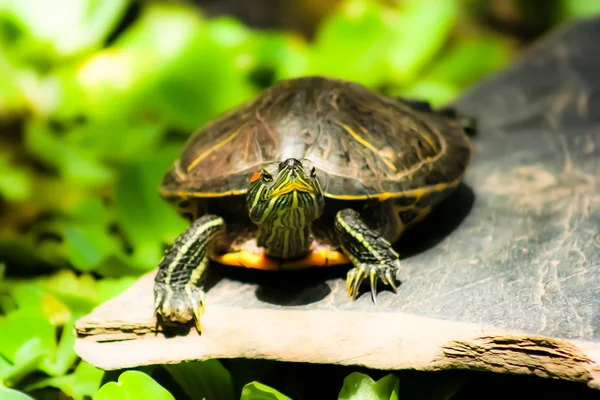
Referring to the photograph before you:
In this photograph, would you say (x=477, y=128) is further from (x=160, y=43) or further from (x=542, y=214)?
(x=160, y=43)

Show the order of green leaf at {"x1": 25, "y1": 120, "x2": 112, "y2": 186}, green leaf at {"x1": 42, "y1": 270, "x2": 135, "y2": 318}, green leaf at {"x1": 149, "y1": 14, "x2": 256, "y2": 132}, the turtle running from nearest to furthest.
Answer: the turtle
green leaf at {"x1": 42, "y1": 270, "x2": 135, "y2": 318}
green leaf at {"x1": 25, "y1": 120, "x2": 112, "y2": 186}
green leaf at {"x1": 149, "y1": 14, "x2": 256, "y2": 132}

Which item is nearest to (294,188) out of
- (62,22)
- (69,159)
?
(69,159)

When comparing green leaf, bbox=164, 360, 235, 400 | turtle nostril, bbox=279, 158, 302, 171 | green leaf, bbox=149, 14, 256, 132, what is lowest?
green leaf, bbox=164, 360, 235, 400

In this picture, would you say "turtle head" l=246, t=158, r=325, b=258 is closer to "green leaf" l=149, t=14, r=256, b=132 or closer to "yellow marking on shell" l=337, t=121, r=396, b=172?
"yellow marking on shell" l=337, t=121, r=396, b=172

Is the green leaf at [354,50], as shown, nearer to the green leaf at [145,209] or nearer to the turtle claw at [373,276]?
the green leaf at [145,209]

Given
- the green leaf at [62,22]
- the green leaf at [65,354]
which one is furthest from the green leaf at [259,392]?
the green leaf at [62,22]

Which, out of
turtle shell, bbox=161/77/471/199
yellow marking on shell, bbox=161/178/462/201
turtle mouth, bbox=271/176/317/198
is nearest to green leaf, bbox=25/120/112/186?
turtle shell, bbox=161/77/471/199

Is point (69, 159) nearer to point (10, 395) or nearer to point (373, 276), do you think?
point (10, 395)
